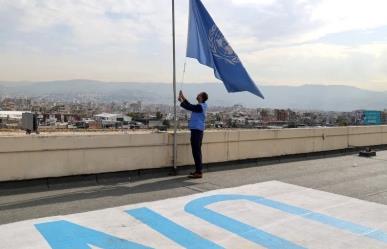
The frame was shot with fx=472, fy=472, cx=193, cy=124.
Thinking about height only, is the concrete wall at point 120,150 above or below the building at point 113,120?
below

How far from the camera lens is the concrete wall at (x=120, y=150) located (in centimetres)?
769

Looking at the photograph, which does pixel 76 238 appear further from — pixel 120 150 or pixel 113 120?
pixel 113 120

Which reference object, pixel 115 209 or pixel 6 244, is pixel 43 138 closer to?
pixel 115 209

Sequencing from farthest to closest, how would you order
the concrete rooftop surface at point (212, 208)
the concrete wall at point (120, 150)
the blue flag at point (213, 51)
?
the blue flag at point (213, 51)
the concrete wall at point (120, 150)
the concrete rooftop surface at point (212, 208)

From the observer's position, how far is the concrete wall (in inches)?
303

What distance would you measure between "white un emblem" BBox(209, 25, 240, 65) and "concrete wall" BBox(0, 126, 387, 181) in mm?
1767

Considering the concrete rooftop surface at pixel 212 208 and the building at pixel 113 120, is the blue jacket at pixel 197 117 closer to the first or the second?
the concrete rooftop surface at pixel 212 208

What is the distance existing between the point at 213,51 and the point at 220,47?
18 centimetres

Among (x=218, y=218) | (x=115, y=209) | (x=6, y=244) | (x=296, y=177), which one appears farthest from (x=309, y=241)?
(x=296, y=177)

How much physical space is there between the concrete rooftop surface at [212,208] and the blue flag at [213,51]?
1916mm

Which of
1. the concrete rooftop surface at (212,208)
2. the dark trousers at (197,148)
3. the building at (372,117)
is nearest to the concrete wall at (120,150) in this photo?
the concrete rooftop surface at (212,208)

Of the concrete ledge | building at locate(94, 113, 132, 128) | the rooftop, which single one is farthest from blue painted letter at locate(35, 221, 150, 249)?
building at locate(94, 113, 132, 128)

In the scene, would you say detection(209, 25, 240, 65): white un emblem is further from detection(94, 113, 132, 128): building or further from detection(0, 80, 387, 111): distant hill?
detection(94, 113, 132, 128): building

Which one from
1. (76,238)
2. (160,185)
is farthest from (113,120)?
(76,238)
